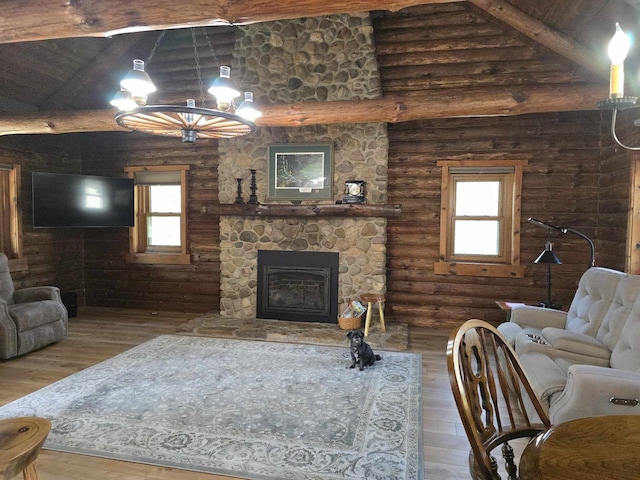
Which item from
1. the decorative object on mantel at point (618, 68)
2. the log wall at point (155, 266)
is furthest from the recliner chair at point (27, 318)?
the decorative object on mantel at point (618, 68)

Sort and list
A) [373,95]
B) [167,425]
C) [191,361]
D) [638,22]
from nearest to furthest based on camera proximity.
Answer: [167,425]
[638,22]
[191,361]
[373,95]

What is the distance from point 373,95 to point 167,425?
418 cm

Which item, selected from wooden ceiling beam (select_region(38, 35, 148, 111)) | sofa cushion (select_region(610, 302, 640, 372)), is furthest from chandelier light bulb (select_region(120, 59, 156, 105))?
sofa cushion (select_region(610, 302, 640, 372))

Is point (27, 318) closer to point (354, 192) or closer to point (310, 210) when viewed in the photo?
point (310, 210)

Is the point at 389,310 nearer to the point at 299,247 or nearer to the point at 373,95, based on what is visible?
the point at 299,247

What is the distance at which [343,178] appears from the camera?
5039mm

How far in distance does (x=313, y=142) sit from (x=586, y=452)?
4541mm

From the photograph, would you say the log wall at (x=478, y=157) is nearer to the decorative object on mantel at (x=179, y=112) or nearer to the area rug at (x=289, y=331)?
the area rug at (x=289, y=331)

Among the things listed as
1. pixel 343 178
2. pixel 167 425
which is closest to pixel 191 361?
pixel 167 425

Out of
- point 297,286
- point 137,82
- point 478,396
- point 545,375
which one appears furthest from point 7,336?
point 545,375

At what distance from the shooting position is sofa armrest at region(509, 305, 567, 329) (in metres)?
3.44

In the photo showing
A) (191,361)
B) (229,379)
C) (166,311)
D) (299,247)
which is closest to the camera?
(229,379)

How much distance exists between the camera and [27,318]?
4066mm

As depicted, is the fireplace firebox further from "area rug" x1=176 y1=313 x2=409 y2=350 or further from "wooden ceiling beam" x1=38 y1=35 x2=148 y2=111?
"wooden ceiling beam" x1=38 y1=35 x2=148 y2=111
